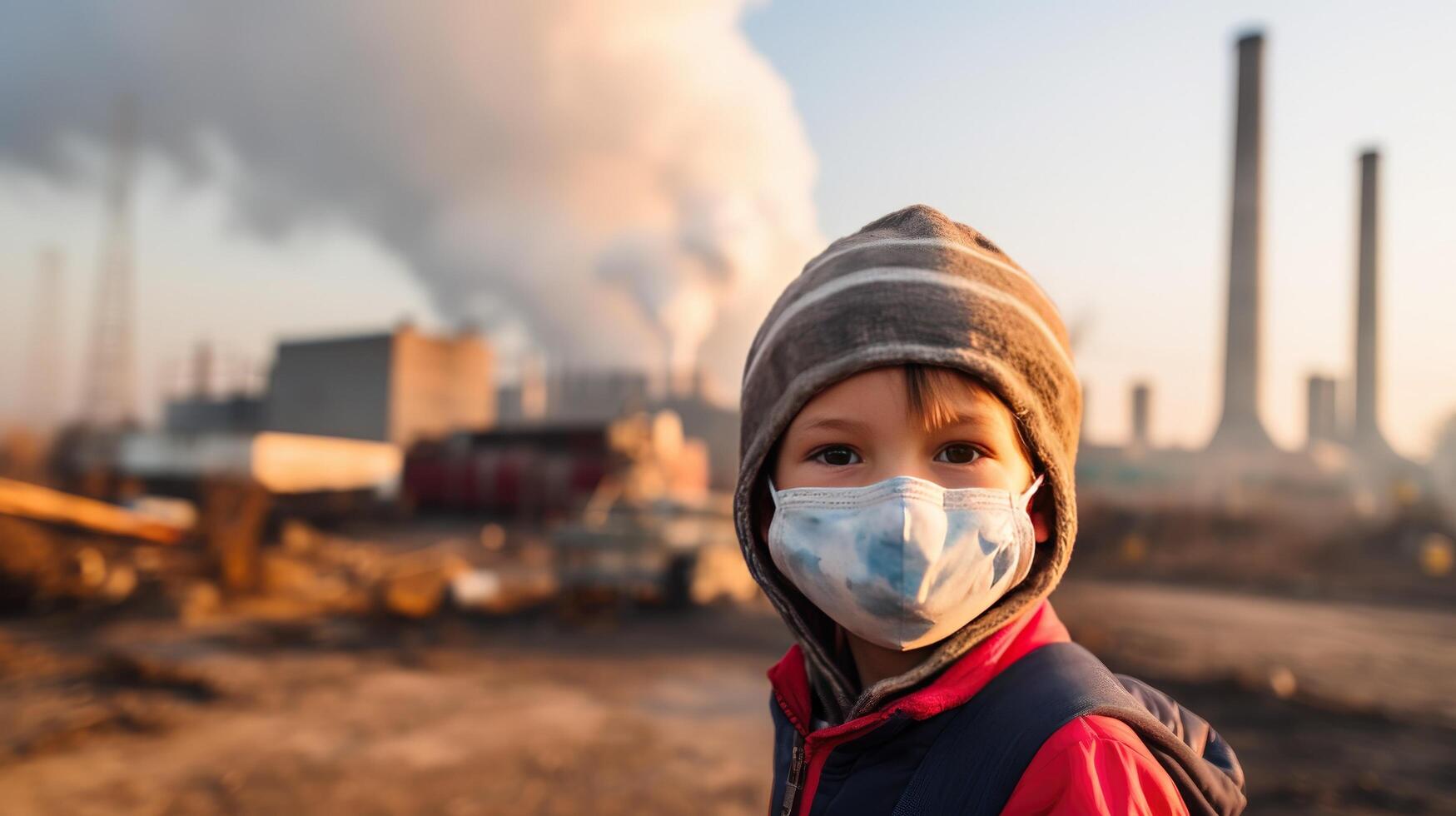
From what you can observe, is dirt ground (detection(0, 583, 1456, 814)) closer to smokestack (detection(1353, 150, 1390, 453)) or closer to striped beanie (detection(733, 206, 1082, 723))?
striped beanie (detection(733, 206, 1082, 723))

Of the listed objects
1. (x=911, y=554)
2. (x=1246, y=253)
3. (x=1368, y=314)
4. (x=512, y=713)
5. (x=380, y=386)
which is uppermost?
(x=1246, y=253)

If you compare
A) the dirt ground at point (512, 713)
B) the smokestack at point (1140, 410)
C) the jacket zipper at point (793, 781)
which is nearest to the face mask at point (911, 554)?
the jacket zipper at point (793, 781)

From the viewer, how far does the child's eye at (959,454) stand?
1271 millimetres

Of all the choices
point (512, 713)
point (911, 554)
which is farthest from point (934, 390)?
point (512, 713)

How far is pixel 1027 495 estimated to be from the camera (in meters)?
1.30

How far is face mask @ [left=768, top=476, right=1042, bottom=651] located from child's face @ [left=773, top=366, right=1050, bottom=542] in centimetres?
3

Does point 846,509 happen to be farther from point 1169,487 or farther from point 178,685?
point 1169,487

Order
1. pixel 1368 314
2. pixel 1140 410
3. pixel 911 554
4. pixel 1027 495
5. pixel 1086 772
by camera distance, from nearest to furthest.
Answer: pixel 1086 772 → pixel 911 554 → pixel 1027 495 → pixel 1368 314 → pixel 1140 410

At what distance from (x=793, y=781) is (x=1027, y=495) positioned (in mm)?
587

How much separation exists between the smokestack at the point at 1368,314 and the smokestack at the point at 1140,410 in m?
6.96

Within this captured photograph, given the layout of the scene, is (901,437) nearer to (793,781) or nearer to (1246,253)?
(793,781)

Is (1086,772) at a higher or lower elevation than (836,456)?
lower

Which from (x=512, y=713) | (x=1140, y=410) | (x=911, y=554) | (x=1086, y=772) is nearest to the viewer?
(x=1086, y=772)

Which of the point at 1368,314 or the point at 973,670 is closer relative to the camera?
the point at 973,670
